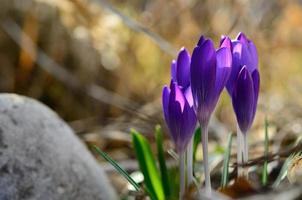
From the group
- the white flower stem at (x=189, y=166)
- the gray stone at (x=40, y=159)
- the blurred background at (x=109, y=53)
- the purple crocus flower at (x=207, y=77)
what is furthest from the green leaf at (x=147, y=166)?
the blurred background at (x=109, y=53)

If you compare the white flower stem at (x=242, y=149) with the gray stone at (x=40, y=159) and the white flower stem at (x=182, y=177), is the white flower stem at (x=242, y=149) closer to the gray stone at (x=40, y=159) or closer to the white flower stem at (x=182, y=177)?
the white flower stem at (x=182, y=177)

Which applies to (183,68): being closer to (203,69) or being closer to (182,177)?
(203,69)

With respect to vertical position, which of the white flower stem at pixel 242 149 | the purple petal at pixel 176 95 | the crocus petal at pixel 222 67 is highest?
the crocus petal at pixel 222 67


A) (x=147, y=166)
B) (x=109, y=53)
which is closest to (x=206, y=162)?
(x=147, y=166)

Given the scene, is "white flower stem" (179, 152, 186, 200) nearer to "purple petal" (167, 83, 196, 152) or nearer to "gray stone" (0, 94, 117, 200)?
"purple petal" (167, 83, 196, 152)

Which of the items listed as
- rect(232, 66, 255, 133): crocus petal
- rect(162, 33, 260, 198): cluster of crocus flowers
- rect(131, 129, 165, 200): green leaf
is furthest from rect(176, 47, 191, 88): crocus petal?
rect(131, 129, 165, 200): green leaf

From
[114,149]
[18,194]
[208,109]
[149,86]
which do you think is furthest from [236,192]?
[149,86]
